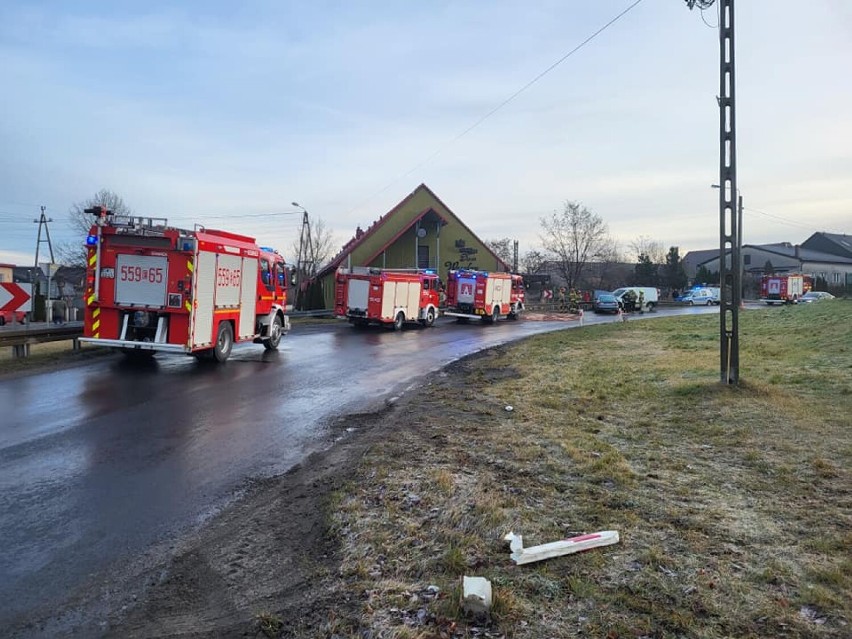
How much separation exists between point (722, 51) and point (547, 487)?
26.6 feet

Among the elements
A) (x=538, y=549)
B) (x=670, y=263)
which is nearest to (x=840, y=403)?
(x=538, y=549)

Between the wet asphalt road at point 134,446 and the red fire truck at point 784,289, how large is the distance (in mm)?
54770

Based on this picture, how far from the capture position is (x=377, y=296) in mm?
26812

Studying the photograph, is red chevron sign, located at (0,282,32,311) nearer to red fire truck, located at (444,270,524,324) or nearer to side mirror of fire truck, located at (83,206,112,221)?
side mirror of fire truck, located at (83,206,112,221)

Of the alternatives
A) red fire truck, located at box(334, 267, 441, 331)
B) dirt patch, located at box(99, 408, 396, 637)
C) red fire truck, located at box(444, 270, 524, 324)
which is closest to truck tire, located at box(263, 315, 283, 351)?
red fire truck, located at box(334, 267, 441, 331)

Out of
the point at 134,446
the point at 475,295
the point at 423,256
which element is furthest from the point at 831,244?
the point at 134,446

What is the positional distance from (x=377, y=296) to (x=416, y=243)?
19.6 metres

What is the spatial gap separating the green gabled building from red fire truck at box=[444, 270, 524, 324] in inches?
411

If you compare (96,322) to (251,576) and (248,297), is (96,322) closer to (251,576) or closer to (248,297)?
(248,297)

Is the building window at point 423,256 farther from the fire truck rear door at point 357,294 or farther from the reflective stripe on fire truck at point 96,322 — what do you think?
the reflective stripe on fire truck at point 96,322

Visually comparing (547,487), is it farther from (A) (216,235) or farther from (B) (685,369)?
(A) (216,235)

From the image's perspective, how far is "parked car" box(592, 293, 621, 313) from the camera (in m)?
47.0

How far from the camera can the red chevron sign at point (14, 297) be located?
44.0 ft

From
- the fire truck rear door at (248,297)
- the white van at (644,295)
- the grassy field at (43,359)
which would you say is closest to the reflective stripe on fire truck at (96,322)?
the grassy field at (43,359)
